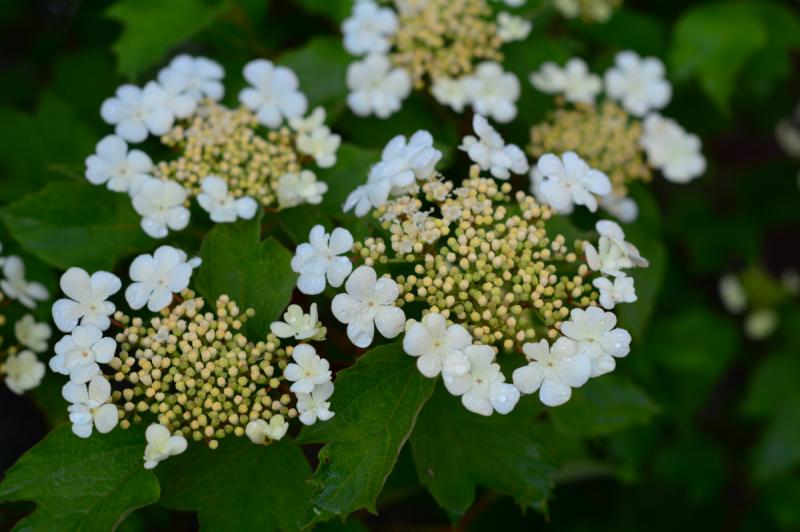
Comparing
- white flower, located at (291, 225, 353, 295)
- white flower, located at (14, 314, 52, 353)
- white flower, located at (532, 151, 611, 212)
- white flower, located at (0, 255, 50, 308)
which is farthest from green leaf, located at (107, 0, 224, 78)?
white flower, located at (532, 151, 611, 212)

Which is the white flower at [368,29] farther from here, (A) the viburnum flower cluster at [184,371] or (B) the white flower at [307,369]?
(B) the white flower at [307,369]

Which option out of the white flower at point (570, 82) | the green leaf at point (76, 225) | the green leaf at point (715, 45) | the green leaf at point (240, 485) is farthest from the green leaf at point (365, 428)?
the green leaf at point (715, 45)

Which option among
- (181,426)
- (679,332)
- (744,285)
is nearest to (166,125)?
(181,426)

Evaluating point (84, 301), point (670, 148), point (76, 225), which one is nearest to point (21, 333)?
point (76, 225)

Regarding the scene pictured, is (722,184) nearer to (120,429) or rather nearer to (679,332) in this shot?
(679,332)

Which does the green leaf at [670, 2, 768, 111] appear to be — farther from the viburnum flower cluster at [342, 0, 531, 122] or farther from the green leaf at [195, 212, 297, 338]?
the green leaf at [195, 212, 297, 338]

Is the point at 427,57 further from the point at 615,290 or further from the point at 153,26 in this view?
the point at 615,290
